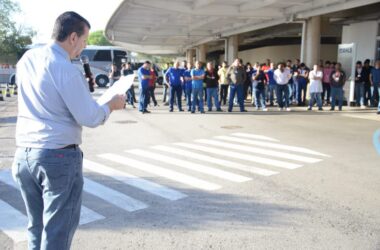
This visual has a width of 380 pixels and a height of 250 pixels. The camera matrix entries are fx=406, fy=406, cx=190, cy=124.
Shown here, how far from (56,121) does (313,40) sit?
1886cm

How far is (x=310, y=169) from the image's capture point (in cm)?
694

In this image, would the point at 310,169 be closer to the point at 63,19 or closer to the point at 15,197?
the point at 15,197

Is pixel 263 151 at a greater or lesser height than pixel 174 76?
lesser

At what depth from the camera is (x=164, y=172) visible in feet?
22.3

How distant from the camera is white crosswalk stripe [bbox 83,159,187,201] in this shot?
560 centimetres

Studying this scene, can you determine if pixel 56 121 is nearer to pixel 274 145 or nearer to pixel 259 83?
pixel 274 145

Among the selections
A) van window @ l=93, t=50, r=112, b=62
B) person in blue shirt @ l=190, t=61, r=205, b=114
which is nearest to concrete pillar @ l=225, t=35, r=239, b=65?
van window @ l=93, t=50, r=112, b=62

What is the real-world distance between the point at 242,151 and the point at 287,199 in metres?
3.15

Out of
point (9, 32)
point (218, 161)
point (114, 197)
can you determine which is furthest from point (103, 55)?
point (114, 197)

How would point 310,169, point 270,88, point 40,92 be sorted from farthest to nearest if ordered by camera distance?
point 270,88, point 310,169, point 40,92

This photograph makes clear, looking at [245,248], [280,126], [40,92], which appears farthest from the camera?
[280,126]

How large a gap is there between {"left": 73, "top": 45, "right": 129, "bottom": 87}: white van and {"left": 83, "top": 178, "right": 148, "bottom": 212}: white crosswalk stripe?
3155cm

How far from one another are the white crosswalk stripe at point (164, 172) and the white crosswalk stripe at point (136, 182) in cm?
41

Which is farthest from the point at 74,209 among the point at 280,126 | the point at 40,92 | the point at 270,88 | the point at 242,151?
the point at 270,88
